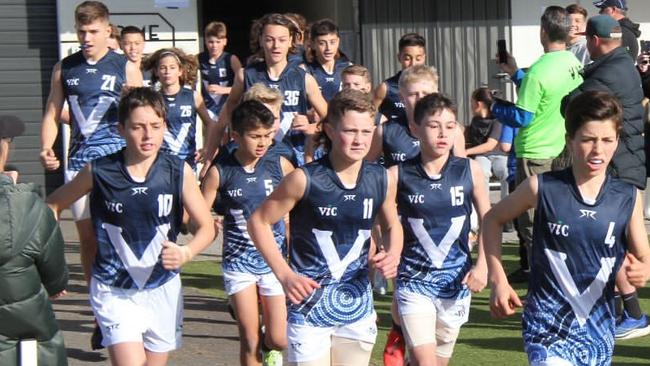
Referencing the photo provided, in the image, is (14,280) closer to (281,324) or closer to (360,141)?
(360,141)

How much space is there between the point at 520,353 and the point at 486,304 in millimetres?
1773

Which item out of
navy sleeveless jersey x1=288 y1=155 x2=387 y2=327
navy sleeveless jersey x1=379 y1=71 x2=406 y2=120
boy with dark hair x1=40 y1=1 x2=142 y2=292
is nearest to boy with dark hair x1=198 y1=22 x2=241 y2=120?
navy sleeveless jersey x1=379 y1=71 x2=406 y2=120

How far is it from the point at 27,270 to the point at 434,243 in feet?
7.56

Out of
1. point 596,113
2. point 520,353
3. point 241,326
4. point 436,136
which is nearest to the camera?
point 596,113

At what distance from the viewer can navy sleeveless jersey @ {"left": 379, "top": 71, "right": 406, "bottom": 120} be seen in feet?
33.8

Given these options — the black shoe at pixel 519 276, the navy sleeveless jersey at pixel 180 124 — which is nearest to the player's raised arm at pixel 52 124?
the navy sleeveless jersey at pixel 180 124

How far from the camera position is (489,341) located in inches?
370

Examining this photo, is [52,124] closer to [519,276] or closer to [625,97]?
[625,97]

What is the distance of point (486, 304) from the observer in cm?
1075

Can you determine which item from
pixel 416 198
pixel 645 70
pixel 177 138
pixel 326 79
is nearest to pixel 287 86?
pixel 326 79

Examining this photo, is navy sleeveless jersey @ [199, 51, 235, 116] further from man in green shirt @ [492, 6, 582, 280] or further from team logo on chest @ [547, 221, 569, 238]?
team logo on chest @ [547, 221, 569, 238]

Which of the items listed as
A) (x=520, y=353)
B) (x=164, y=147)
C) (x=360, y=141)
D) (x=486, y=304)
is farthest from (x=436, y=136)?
(x=164, y=147)

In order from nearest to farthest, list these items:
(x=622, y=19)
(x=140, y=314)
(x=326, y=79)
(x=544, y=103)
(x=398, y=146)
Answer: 1. (x=140, y=314)
2. (x=398, y=146)
3. (x=544, y=103)
4. (x=622, y=19)
5. (x=326, y=79)

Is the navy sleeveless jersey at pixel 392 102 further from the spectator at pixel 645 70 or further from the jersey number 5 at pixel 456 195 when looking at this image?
the jersey number 5 at pixel 456 195
